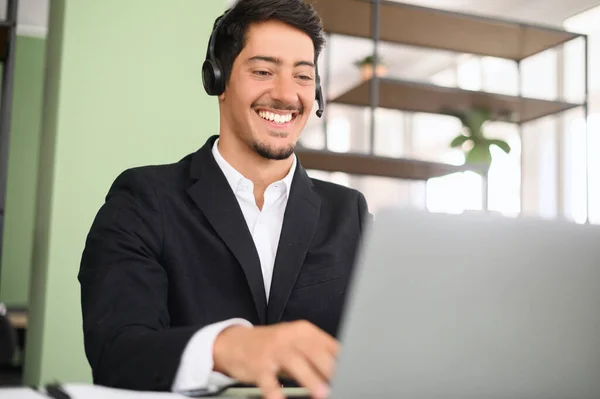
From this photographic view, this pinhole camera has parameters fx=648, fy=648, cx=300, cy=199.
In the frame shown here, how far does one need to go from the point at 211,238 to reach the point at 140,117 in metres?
1.42

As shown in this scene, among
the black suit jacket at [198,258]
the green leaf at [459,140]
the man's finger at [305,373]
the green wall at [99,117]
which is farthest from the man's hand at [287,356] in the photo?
the green leaf at [459,140]

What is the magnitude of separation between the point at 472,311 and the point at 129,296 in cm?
62

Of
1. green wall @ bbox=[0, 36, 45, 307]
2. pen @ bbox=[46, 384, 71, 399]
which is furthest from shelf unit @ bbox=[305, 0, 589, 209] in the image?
green wall @ bbox=[0, 36, 45, 307]

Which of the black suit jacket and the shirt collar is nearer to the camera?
the black suit jacket

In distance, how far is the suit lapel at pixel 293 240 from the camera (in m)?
1.18

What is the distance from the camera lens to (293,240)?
1239 millimetres

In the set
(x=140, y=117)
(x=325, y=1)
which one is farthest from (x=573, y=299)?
(x=325, y=1)

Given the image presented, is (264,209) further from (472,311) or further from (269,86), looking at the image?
(472,311)

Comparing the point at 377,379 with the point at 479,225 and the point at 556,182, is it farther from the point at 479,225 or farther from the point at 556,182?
the point at 556,182

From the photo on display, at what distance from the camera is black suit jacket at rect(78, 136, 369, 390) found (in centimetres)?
101

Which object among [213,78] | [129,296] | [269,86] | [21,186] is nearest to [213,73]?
[213,78]

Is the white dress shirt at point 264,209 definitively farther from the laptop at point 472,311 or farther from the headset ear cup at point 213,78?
the laptop at point 472,311

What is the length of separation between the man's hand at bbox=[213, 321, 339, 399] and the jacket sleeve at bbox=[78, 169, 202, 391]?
0.41 ft

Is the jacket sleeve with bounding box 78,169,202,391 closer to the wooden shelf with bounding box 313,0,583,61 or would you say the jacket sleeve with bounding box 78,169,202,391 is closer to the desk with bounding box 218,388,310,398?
the desk with bounding box 218,388,310,398
